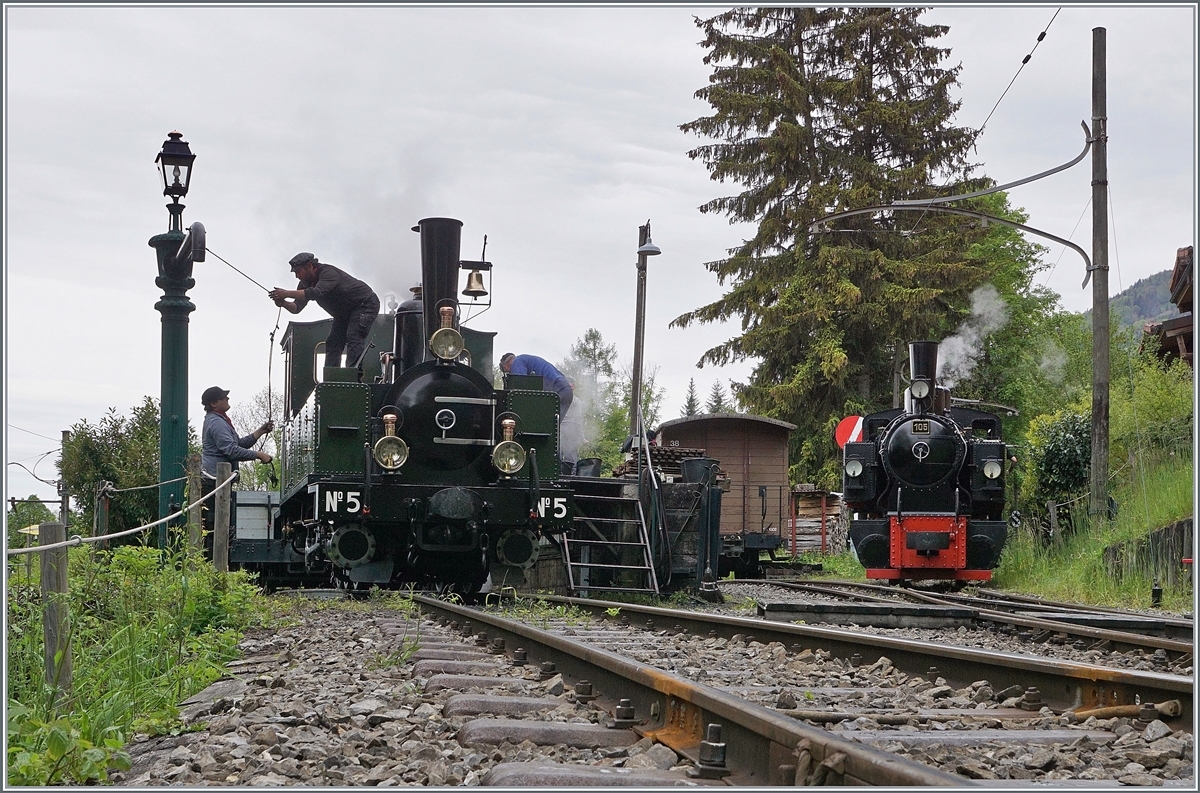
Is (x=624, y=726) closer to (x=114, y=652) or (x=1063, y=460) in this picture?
(x=114, y=652)

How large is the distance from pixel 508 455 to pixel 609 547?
2.22 metres

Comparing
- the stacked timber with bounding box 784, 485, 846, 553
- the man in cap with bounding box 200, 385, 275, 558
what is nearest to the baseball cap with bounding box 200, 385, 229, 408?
the man in cap with bounding box 200, 385, 275, 558

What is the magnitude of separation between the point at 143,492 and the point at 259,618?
537 inches

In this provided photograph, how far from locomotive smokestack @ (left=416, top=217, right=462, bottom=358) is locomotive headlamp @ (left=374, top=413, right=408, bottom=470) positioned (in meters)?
1.30

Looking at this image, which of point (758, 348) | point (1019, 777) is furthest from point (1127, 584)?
point (758, 348)

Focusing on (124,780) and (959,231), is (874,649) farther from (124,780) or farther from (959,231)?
(959,231)

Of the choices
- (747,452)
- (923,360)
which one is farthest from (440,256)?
(747,452)

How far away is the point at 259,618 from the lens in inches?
330

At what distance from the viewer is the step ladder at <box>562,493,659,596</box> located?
12.1 m

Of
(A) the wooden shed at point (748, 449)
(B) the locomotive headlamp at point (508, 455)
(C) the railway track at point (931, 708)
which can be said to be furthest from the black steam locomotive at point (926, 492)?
(A) the wooden shed at point (748, 449)

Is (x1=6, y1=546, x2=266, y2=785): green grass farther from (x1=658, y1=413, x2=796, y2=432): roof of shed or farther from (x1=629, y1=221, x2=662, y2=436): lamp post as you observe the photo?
(x1=658, y1=413, x2=796, y2=432): roof of shed

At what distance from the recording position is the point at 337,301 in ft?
41.1

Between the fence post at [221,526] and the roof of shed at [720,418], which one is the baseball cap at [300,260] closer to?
the fence post at [221,526]

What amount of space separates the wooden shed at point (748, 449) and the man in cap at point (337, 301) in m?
12.8
